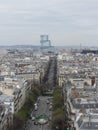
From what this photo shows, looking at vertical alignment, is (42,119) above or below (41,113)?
above

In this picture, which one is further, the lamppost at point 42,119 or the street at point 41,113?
the lamppost at point 42,119

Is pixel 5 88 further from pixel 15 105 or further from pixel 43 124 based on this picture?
pixel 43 124

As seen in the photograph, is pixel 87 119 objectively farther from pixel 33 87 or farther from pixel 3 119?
pixel 33 87

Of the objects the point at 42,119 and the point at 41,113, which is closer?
the point at 42,119

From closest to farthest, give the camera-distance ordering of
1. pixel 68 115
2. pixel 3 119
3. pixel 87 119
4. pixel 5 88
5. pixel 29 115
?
pixel 87 119 < pixel 3 119 < pixel 68 115 < pixel 29 115 < pixel 5 88

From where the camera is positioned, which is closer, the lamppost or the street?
the street

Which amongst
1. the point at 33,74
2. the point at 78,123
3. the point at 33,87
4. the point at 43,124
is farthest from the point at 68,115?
the point at 33,74

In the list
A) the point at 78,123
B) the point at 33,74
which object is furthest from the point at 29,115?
the point at 33,74

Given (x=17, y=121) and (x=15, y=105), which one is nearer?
(x=17, y=121)

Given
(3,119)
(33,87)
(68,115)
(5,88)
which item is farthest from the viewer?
(33,87)
